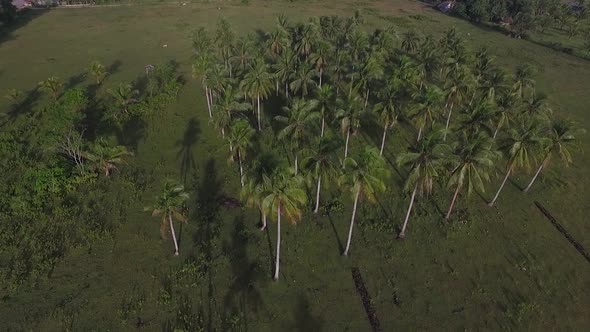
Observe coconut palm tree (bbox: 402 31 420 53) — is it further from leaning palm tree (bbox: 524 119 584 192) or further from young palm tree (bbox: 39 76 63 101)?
young palm tree (bbox: 39 76 63 101)

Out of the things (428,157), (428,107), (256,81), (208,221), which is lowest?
(208,221)

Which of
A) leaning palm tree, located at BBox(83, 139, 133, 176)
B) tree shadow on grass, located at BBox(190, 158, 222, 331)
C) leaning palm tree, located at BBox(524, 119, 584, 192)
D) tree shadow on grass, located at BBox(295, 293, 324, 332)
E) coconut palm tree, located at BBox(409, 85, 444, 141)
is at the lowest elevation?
tree shadow on grass, located at BBox(295, 293, 324, 332)

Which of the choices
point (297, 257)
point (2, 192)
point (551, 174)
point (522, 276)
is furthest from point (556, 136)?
point (2, 192)

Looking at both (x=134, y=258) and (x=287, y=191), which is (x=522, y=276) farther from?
(x=134, y=258)

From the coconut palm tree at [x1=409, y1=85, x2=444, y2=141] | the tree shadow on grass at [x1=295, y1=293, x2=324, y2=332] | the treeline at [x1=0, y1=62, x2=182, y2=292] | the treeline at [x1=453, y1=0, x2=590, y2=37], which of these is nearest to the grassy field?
the tree shadow on grass at [x1=295, y1=293, x2=324, y2=332]

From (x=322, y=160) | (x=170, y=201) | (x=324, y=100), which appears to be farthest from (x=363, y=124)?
(x=170, y=201)

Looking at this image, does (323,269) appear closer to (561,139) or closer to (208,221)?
(208,221)
